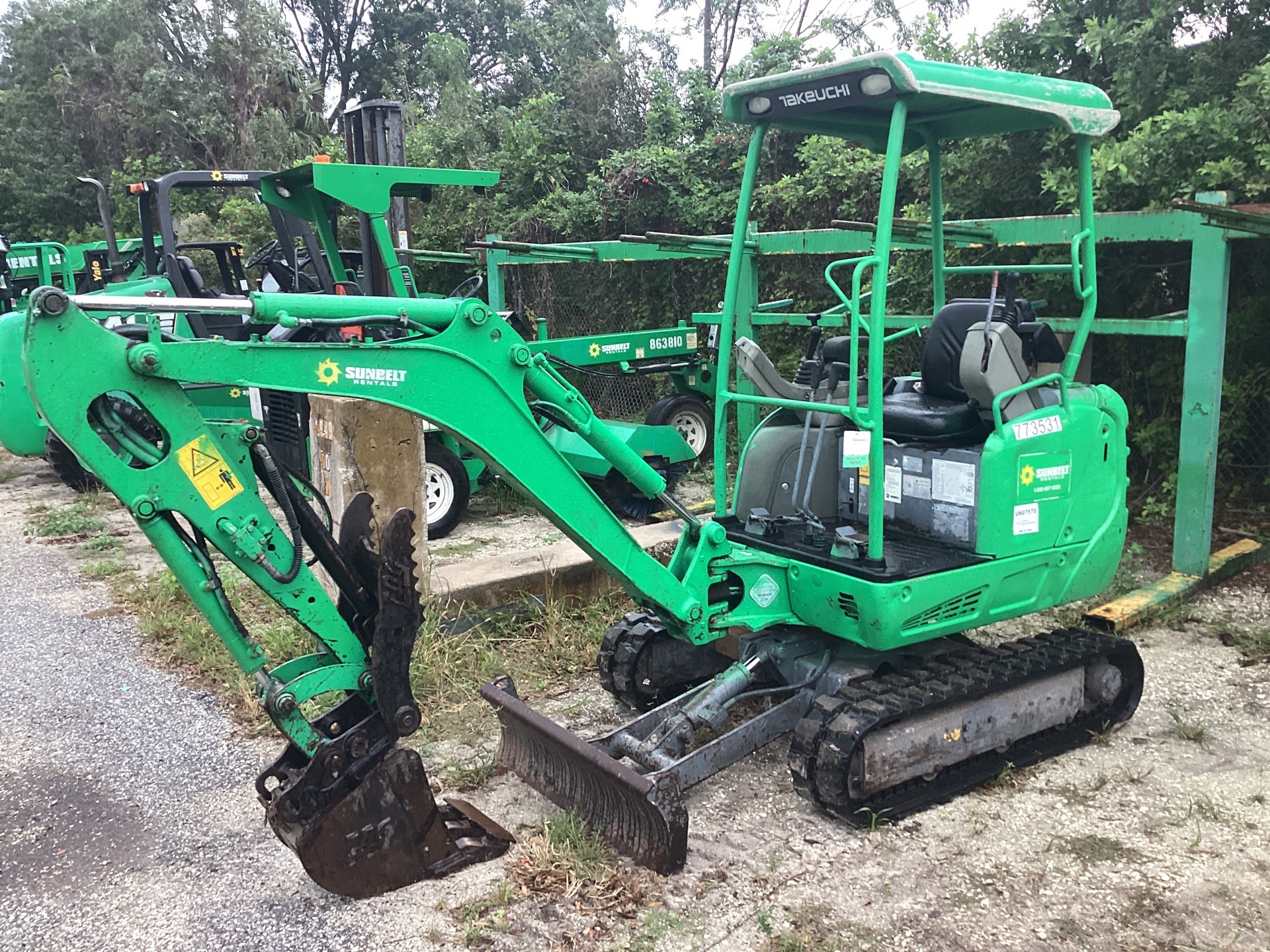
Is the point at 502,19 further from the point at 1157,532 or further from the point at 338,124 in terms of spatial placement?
the point at 1157,532

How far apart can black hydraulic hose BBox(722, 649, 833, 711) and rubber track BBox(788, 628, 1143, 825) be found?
0.75 feet

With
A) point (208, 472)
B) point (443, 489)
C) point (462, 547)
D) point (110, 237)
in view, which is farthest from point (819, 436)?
point (110, 237)

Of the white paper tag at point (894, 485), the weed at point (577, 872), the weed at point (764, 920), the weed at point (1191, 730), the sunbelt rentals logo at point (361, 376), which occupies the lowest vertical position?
the weed at point (1191, 730)

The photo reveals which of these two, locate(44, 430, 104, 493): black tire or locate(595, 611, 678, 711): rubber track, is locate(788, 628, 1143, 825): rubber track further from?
locate(44, 430, 104, 493): black tire

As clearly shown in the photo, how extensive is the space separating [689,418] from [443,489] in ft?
9.67

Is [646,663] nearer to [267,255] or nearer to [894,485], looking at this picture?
[894,485]

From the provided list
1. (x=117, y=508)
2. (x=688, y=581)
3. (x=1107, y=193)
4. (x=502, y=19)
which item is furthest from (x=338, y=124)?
(x=688, y=581)

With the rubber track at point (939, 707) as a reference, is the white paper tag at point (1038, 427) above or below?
above

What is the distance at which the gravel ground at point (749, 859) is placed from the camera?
312cm

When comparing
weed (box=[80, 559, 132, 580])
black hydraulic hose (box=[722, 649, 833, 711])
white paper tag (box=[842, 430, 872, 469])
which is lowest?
weed (box=[80, 559, 132, 580])

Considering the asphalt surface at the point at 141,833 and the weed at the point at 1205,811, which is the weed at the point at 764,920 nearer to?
the asphalt surface at the point at 141,833

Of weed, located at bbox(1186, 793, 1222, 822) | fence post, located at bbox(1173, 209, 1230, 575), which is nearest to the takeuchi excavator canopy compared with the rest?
fence post, located at bbox(1173, 209, 1230, 575)

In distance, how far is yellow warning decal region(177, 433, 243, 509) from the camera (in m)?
2.96

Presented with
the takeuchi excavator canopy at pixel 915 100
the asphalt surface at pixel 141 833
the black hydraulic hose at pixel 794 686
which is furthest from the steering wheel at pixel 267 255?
the black hydraulic hose at pixel 794 686
